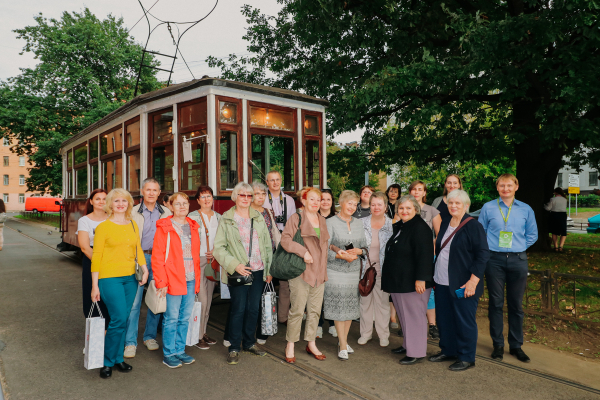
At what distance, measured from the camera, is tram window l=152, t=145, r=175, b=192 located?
21.6ft

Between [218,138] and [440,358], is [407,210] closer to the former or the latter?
[440,358]

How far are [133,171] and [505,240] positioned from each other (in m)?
5.75

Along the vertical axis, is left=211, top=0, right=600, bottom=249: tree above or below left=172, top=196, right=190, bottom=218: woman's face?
above

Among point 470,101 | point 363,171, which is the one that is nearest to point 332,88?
point 363,171

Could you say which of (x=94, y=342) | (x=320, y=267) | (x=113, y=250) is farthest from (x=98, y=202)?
(x=320, y=267)

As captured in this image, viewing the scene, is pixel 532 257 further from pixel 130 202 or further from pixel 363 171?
pixel 130 202

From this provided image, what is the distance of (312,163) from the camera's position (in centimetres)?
721

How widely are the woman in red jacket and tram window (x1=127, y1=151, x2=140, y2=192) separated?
309 centimetres

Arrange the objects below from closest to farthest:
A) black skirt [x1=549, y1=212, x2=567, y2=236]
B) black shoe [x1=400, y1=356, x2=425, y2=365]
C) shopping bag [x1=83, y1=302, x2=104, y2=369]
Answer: shopping bag [x1=83, y1=302, x2=104, y2=369] → black shoe [x1=400, y1=356, x2=425, y2=365] → black skirt [x1=549, y1=212, x2=567, y2=236]

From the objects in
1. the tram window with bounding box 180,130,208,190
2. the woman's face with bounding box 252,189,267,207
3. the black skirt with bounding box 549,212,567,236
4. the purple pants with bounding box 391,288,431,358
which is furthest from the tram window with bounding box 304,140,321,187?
the black skirt with bounding box 549,212,567,236

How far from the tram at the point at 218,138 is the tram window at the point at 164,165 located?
0.05 feet

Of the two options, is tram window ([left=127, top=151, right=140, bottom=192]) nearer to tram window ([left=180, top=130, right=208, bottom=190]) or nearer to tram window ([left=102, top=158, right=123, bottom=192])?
tram window ([left=102, top=158, right=123, bottom=192])

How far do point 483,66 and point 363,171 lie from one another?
18.4ft

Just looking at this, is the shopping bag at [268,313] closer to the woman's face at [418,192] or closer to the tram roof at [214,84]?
the woman's face at [418,192]
